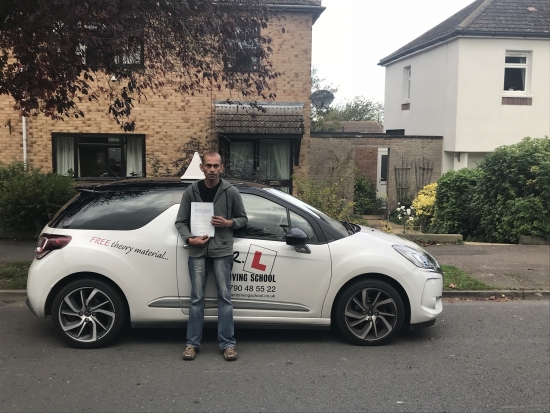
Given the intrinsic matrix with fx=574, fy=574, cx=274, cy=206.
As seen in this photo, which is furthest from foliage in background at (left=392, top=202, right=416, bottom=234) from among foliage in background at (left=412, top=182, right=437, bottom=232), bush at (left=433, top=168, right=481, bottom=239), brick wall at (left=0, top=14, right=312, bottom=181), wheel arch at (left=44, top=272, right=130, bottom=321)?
wheel arch at (left=44, top=272, right=130, bottom=321)

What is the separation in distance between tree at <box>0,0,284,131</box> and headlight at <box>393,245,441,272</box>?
3954mm

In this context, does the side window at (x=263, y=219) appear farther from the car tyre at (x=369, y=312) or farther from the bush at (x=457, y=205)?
the bush at (x=457, y=205)

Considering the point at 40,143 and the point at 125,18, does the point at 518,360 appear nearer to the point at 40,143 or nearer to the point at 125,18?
the point at 125,18

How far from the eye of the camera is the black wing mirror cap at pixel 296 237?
5.54 m

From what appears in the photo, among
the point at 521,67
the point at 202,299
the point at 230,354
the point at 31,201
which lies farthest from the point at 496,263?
the point at 521,67

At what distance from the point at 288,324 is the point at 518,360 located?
221 centimetres

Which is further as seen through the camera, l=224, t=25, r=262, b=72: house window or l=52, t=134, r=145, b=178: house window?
l=52, t=134, r=145, b=178: house window

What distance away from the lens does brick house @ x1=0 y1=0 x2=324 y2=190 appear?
14.3m

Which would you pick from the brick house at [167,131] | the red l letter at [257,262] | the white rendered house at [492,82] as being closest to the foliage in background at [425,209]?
the brick house at [167,131]

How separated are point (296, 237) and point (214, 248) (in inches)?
31.6

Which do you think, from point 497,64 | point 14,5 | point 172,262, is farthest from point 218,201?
point 497,64

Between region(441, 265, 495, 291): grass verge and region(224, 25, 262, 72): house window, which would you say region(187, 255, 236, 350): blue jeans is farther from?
region(224, 25, 262, 72): house window

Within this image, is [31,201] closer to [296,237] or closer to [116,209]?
[116,209]

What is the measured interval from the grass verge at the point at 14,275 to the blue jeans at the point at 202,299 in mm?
3600
